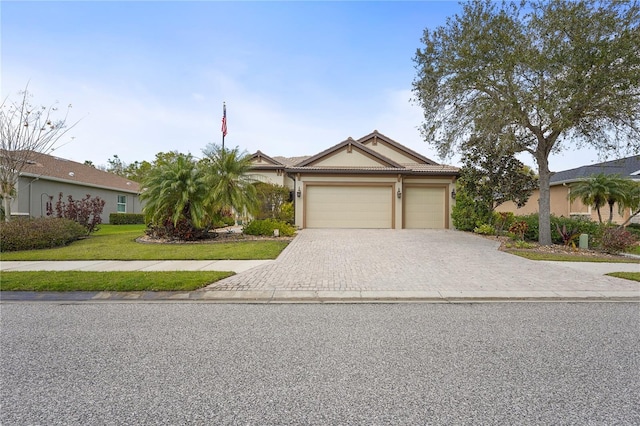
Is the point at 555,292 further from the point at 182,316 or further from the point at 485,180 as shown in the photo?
the point at 485,180

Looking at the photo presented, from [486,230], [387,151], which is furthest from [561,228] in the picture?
[387,151]

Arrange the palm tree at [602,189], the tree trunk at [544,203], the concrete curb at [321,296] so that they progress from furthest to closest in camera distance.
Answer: the palm tree at [602,189] → the tree trunk at [544,203] → the concrete curb at [321,296]

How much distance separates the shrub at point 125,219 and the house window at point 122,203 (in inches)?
65.7

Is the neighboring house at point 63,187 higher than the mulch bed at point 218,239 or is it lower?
higher

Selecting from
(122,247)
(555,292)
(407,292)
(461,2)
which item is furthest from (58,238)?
(461,2)

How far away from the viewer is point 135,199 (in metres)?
28.2

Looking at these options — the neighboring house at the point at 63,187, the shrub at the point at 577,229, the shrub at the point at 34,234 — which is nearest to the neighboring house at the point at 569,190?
the shrub at the point at 577,229

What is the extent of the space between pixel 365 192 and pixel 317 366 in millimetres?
16293

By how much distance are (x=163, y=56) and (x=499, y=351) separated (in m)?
15.0

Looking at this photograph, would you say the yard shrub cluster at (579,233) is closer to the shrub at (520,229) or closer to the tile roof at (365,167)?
the shrub at (520,229)

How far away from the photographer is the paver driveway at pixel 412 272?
21.7ft

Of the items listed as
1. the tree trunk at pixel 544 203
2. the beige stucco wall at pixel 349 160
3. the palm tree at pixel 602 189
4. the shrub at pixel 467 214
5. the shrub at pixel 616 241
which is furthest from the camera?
the beige stucco wall at pixel 349 160

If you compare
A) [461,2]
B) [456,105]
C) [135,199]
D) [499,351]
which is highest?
[461,2]

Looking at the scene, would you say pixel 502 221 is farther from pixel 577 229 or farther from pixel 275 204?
pixel 275 204
